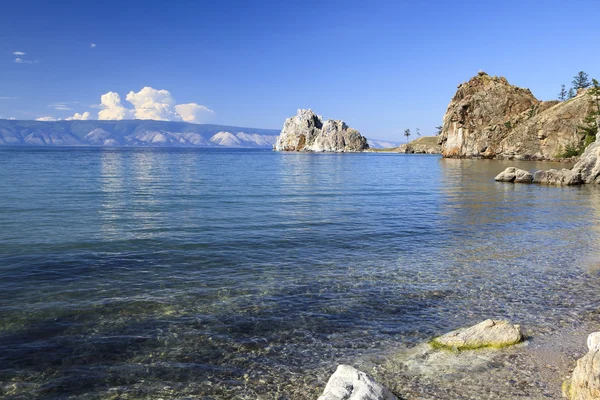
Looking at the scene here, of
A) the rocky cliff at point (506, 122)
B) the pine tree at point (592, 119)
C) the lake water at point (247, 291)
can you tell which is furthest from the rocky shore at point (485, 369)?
the rocky cliff at point (506, 122)

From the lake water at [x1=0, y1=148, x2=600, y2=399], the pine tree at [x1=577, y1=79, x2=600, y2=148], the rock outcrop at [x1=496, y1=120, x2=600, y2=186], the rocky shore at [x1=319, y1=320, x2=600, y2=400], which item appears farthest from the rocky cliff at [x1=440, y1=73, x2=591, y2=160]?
the rocky shore at [x1=319, y1=320, x2=600, y2=400]

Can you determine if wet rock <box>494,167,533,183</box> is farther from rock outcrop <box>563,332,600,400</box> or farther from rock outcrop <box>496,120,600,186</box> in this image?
rock outcrop <box>563,332,600,400</box>

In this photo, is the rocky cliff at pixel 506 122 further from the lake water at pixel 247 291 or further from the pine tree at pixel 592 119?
the lake water at pixel 247 291

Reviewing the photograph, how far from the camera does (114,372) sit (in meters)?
8.97

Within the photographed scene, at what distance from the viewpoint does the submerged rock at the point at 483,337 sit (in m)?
10.1

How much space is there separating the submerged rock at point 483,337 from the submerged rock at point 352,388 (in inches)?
131

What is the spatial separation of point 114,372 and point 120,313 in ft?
10.8

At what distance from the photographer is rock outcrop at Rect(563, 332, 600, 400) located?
284 inches

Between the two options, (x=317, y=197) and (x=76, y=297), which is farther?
(x=317, y=197)

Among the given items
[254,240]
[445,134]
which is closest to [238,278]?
[254,240]

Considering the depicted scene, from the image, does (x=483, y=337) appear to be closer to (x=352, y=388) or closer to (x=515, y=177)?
(x=352, y=388)

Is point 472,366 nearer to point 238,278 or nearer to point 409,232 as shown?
point 238,278

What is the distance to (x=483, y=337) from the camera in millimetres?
10148

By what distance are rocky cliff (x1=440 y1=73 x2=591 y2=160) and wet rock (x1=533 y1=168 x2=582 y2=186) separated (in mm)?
75302
